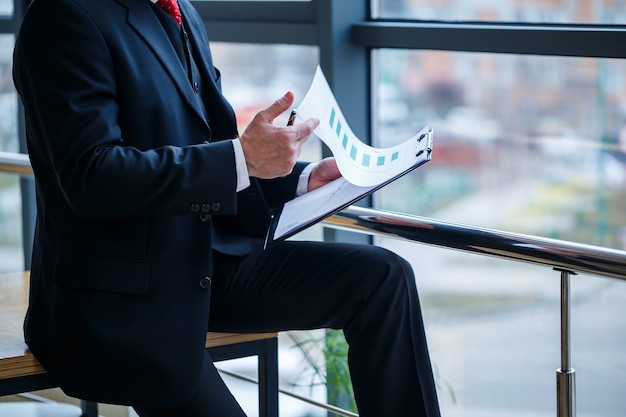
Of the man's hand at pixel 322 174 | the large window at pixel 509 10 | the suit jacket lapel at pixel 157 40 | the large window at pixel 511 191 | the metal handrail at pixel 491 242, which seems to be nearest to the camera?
the metal handrail at pixel 491 242

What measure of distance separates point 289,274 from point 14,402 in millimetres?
1229

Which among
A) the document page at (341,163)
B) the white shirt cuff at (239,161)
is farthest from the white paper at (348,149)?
the white shirt cuff at (239,161)

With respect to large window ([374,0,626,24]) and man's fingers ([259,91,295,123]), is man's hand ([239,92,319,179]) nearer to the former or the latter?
man's fingers ([259,91,295,123])

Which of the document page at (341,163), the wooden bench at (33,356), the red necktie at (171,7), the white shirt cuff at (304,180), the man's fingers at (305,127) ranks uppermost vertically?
the red necktie at (171,7)

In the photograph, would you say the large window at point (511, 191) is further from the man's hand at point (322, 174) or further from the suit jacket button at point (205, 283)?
the suit jacket button at point (205, 283)

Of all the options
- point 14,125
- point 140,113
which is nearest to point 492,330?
point 140,113

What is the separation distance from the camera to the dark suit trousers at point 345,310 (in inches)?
65.5

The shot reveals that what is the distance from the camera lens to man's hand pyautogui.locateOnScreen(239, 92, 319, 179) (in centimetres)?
151

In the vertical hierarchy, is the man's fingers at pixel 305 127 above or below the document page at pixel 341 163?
above

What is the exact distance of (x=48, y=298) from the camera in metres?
1.63

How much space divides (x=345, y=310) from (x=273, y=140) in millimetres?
370

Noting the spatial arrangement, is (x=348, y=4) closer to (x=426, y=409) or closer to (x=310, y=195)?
(x=310, y=195)

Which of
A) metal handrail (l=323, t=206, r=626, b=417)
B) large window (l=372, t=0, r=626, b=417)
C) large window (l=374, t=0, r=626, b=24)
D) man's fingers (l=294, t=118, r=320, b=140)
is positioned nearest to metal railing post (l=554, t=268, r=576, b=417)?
metal handrail (l=323, t=206, r=626, b=417)

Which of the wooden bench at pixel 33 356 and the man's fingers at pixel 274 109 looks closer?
the man's fingers at pixel 274 109
